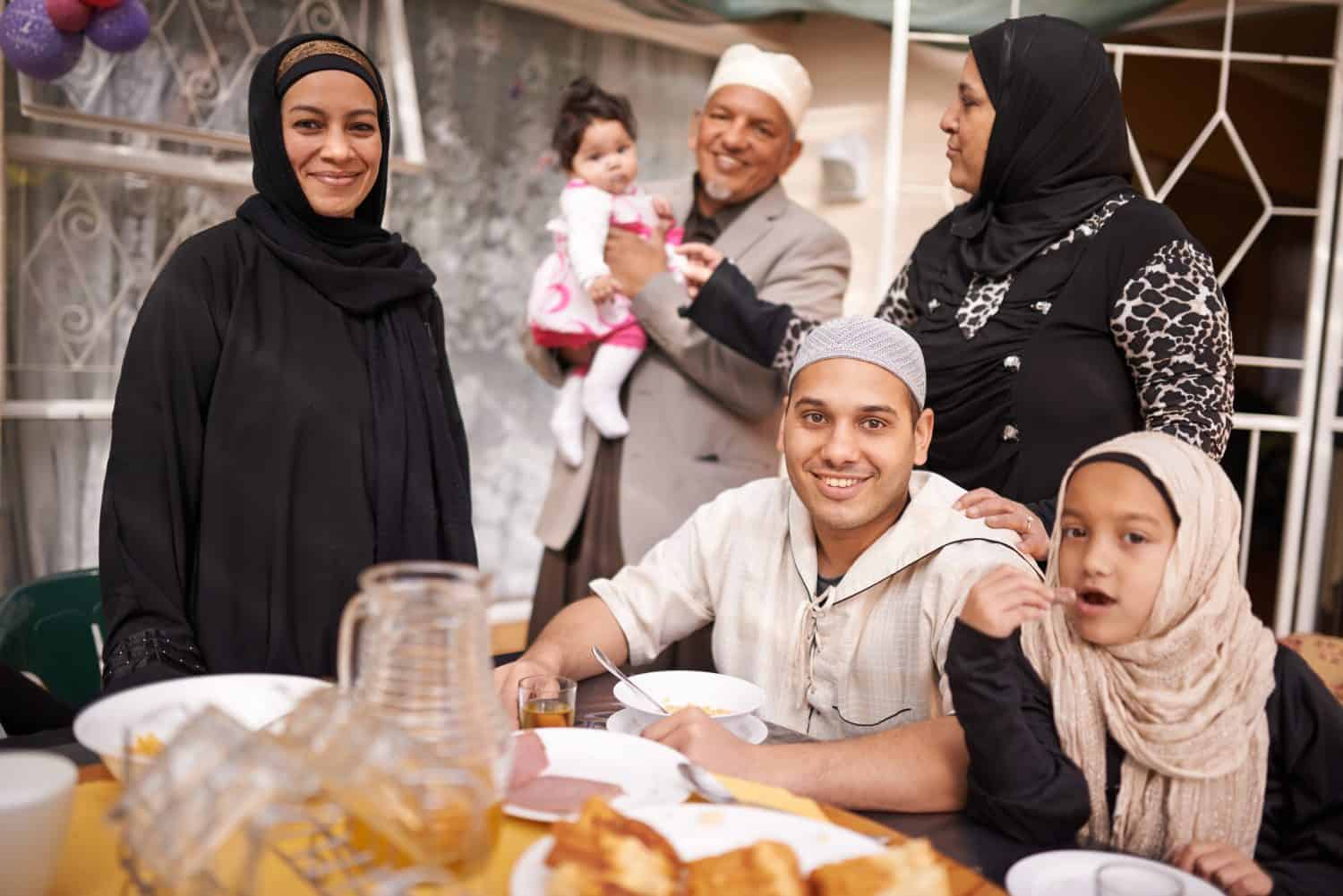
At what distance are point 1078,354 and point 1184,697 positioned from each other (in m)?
0.87

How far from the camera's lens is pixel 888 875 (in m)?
0.90

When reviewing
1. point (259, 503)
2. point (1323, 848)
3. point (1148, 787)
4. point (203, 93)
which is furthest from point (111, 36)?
point (1323, 848)

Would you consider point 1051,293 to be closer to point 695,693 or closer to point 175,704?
point 695,693

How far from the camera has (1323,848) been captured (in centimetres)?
132

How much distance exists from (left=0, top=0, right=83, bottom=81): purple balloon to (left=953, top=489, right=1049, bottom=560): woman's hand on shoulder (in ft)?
8.38

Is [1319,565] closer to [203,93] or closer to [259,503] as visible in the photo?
[259,503]

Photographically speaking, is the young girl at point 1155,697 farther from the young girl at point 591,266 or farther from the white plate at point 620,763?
the young girl at point 591,266

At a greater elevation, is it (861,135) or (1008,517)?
(861,135)

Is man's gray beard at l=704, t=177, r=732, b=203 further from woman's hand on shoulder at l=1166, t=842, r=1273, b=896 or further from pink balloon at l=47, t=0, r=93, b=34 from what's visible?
woman's hand on shoulder at l=1166, t=842, r=1273, b=896

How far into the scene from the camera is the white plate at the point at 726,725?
155 centimetres

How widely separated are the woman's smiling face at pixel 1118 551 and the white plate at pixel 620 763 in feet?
1.84

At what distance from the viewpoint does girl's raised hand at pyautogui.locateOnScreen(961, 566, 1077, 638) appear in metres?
1.36

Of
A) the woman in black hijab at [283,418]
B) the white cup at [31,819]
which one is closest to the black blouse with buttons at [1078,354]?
the woman in black hijab at [283,418]

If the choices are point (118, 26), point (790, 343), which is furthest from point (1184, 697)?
point (118, 26)
